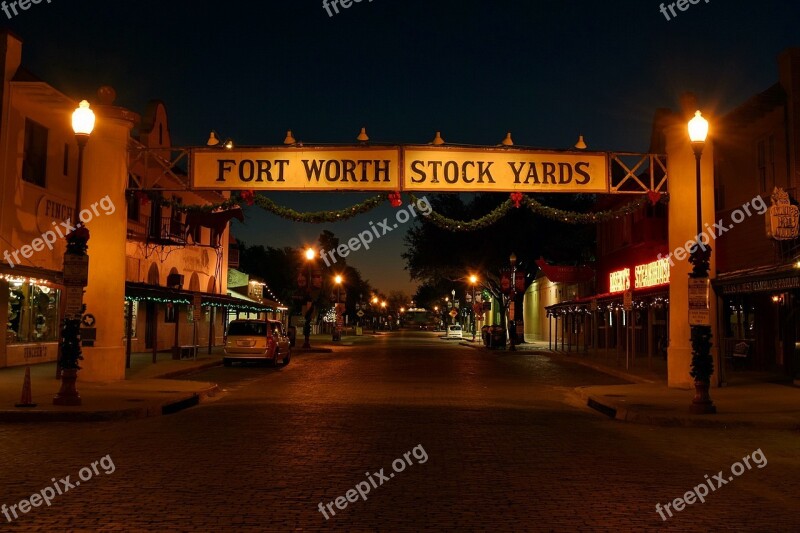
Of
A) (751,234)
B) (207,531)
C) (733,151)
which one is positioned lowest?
(207,531)

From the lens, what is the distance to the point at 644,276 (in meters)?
36.6

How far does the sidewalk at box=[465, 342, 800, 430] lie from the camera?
45.9ft

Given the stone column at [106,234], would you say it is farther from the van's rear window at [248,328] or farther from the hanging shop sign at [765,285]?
the hanging shop sign at [765,285]

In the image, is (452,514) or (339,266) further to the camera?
(339,266)

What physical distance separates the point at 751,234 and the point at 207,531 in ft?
69.5

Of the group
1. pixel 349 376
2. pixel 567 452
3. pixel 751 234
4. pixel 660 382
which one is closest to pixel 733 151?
pixel 751 234

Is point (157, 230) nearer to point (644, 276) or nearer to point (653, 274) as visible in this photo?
point (653, 274)

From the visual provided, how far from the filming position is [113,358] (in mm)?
19922

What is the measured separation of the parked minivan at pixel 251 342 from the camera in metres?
28.1

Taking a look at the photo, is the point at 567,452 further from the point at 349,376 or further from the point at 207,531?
the point at 349,376

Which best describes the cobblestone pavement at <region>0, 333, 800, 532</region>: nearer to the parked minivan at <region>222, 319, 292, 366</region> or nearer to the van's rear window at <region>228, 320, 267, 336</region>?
the parked minivan at <region>222, 319, 292, 366</region>

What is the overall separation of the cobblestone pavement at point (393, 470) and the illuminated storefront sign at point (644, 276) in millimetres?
18389

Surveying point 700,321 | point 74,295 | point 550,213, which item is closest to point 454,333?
point 550,213

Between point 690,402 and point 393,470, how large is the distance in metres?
9.24
